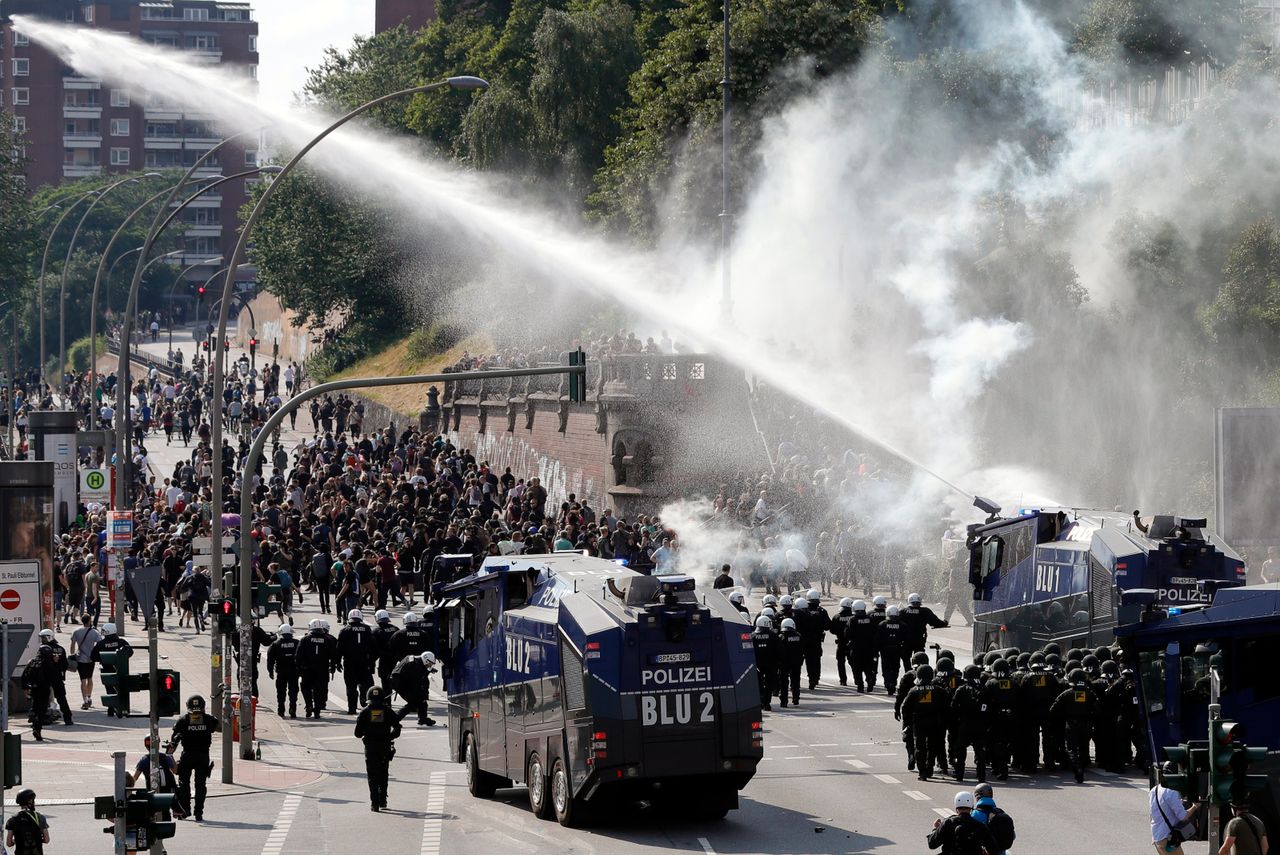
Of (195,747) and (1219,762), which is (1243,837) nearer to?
(1219,762)

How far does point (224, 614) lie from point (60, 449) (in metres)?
21.6

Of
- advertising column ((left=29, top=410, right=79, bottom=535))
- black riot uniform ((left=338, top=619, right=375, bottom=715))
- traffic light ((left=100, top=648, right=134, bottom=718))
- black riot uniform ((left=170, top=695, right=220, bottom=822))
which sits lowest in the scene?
black riot uniform ((left=170, top=695, right=220, bottom=822))

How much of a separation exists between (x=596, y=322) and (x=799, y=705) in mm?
39036

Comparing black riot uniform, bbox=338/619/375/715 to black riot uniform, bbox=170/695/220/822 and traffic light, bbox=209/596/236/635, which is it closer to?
traffic light, bbox=209/596/236/635

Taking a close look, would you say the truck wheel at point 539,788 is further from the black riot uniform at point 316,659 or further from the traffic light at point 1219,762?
the black riot uniform at point 316,659

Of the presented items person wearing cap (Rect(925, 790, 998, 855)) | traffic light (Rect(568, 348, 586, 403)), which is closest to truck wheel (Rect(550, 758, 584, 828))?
person wearing cap (Rect(925, 790, 998, 855))

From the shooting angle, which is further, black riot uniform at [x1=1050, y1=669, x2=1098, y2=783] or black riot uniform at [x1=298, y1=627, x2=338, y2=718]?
black riot uniform at [x1=298, y1=627, x2=338, y2=718]

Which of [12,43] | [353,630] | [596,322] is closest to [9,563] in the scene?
[353,630]

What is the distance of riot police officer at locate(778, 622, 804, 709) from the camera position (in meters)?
29.6

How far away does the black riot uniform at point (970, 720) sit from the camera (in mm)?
23000

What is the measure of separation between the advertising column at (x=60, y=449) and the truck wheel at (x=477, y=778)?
24571 mm

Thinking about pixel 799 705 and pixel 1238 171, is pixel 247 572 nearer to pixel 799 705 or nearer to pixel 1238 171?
pixel 799 705

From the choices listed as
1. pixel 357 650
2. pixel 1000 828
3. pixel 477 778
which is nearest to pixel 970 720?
pixel 477 778

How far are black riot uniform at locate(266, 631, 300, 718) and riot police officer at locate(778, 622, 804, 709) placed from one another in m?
7.37
